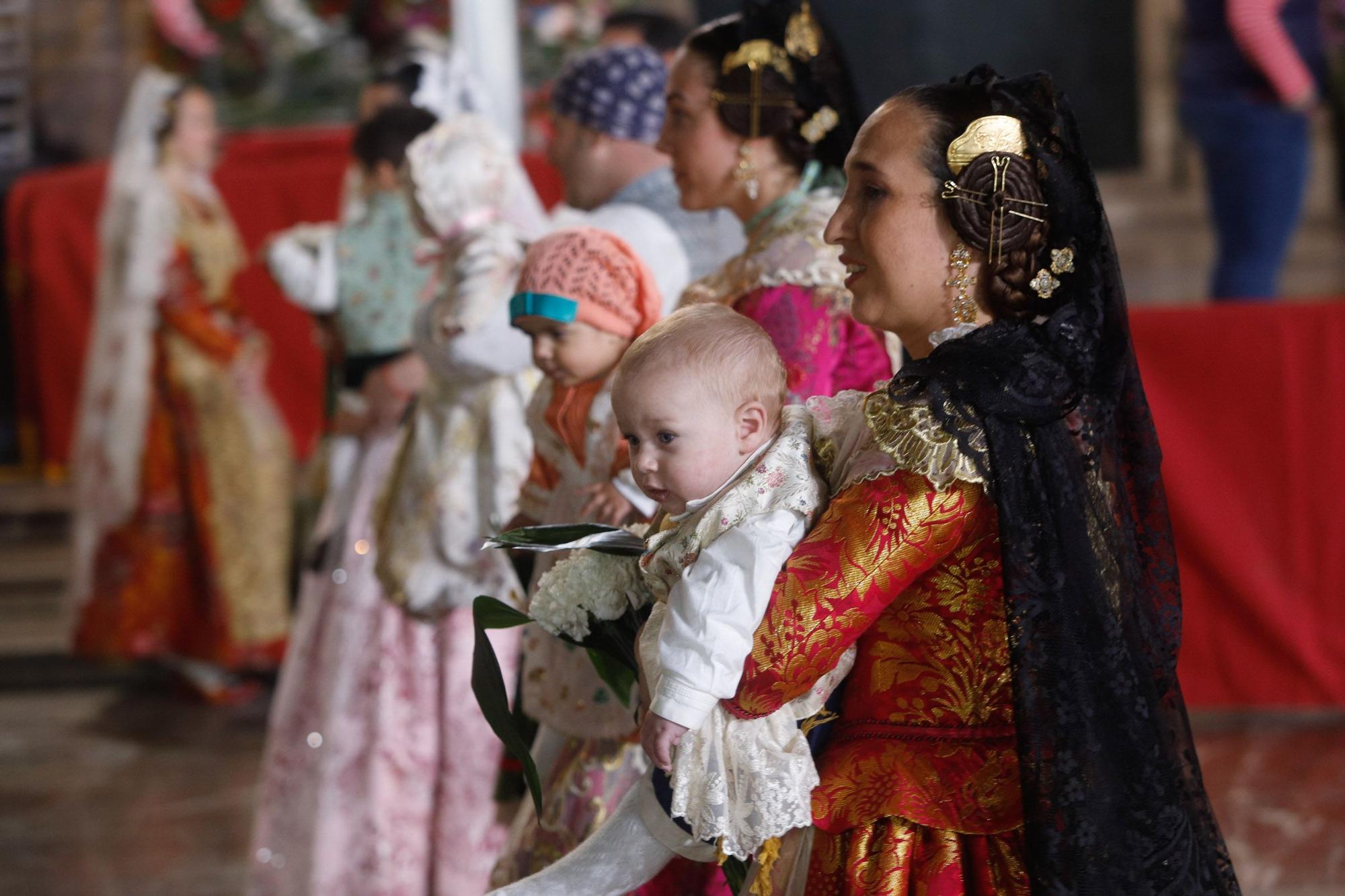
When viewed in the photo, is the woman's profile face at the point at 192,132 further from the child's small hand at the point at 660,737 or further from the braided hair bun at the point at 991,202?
the child's small hand at the point at 660,737

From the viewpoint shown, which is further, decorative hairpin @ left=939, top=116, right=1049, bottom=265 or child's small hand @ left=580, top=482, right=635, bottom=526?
child's small hand @ left=580, top=482, right=635, bottom=526

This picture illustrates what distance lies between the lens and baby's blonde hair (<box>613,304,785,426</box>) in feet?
4.98

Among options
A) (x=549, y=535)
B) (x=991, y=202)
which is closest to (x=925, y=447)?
(x=991, y=202)

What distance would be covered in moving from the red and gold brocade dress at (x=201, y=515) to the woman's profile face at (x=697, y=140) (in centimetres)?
330

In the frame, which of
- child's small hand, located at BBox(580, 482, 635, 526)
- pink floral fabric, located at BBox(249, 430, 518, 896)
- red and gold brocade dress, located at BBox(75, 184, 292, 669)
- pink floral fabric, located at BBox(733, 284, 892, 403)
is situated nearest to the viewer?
pink floral fabric, located at BBox(733, 284, 892, 403)

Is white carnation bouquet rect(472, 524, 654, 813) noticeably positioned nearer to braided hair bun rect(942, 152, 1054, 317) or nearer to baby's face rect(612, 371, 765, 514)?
baby's face rect(612, 371, 765, 514)

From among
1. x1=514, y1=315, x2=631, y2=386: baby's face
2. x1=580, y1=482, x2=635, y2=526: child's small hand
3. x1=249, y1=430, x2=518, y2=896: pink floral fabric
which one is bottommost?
x1=249, y1=430, x2=518, y2=896: pink floral fabric

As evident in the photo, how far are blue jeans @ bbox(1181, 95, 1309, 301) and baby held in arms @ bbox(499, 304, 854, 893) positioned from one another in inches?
134

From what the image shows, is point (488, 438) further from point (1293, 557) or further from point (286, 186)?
point (286, 186)

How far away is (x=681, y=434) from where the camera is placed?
1.51 m

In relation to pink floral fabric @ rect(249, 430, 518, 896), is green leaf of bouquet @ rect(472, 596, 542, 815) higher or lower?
higher

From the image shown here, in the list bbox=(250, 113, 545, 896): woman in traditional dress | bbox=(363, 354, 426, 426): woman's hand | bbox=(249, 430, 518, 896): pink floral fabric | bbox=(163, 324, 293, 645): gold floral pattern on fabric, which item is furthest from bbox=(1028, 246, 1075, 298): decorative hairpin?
bbox=(163, 324, 293, 645): gold floral pattern on fabric

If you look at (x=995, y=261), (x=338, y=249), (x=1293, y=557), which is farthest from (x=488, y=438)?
(x=1293, y=557)

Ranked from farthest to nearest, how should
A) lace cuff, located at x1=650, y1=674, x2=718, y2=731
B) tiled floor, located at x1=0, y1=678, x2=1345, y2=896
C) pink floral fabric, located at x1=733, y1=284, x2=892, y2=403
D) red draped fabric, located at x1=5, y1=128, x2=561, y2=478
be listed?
1. red draped fabric, located at x1=5, y1=128, x2=561, y2=478
2. tiled floor, located at x1=0, y1=678, x2=1345, y2=896
3. pink floral fabric, located at x1=733, y1=284, x2=892, y2=403
4. lace cuff, located at x1=650, y1=674, x2=718, y2=731
